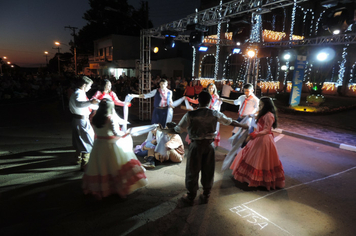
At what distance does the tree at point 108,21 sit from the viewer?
41.2 metres

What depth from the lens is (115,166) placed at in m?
3.74

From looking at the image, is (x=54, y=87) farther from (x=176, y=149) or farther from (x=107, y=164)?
(x=107, y=164)

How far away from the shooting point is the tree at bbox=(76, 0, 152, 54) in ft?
135

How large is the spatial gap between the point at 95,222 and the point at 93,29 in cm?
4523

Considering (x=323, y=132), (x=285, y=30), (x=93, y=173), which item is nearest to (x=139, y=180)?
(x=93, y=173)

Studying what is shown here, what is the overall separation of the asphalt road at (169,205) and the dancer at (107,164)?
0.24 meters

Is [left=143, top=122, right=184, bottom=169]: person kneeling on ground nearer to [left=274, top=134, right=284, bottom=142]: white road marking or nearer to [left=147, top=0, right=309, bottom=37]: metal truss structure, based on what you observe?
[left=274, top=134, right=284, bottom=142]: white road marking

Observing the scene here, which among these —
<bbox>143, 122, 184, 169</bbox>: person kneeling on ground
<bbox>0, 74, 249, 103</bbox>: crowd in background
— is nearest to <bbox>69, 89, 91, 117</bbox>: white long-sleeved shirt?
<bbox>143, 122, 184, 169</bbox>: person kneeling on ground

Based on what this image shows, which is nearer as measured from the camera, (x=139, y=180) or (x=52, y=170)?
(x=139, y=180)

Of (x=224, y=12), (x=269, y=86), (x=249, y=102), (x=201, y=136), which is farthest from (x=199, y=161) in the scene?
(x=269, y=86)

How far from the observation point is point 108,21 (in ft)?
136

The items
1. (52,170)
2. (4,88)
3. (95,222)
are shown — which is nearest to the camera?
(95,222)

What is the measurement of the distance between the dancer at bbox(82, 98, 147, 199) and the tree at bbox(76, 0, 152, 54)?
134ft

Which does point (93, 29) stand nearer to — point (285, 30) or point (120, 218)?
point (285, 30)
